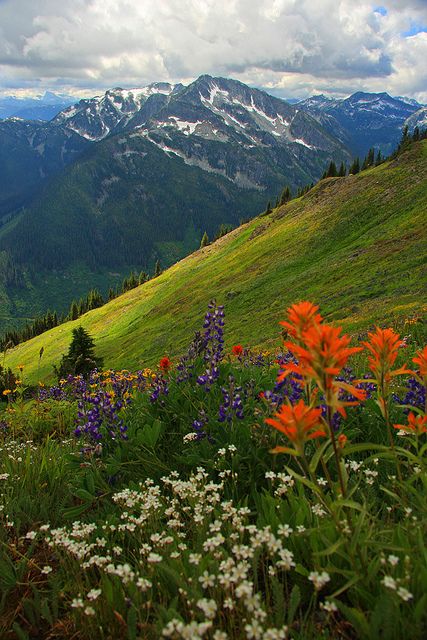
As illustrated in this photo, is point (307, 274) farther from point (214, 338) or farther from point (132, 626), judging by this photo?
point (132, 626)

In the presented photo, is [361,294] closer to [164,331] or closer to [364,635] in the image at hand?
[164,331]

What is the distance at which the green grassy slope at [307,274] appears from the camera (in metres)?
34.7

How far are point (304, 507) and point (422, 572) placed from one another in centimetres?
88

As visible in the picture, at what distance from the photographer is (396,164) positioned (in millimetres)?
A: 65812

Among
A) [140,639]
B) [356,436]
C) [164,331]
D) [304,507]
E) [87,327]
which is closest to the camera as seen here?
[140,639]

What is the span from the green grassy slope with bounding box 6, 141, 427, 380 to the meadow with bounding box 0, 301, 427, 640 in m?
20.5

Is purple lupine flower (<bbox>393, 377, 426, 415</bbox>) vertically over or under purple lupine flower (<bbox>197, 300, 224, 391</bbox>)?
under

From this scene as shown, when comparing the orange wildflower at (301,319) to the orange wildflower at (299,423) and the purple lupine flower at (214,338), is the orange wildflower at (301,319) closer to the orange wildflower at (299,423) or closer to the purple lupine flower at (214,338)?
the orange wildflower at (299,423)

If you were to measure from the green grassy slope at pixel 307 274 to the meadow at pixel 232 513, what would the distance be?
2047 cm

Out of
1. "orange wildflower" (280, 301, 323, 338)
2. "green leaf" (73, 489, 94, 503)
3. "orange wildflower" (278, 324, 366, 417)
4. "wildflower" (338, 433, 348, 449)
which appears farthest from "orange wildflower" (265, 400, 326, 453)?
"green leaf" (73, 489, 94, 503)

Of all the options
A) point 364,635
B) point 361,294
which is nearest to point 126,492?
point 364,635

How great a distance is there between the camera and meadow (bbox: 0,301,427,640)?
2061mm

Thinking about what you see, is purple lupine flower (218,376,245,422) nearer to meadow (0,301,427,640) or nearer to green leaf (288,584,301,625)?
meadow (0,301,427,640)

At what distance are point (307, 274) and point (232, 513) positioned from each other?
154 ft
